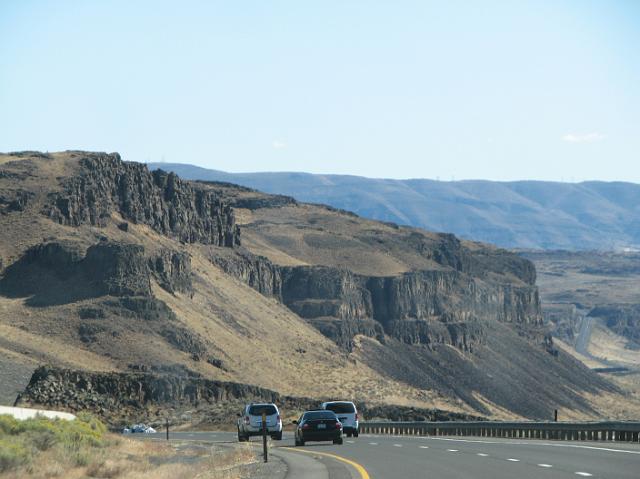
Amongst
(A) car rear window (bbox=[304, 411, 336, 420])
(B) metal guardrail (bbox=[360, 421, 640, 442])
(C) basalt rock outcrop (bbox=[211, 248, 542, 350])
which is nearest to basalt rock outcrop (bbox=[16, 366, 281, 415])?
(B) metal guardrail (bbox=[360, 421, 640, 442])

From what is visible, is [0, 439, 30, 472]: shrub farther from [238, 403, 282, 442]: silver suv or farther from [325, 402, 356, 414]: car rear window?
[325, 402, 356, 414]: car rear window

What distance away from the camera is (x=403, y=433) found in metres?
69.6

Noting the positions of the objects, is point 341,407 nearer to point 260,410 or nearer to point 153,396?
point 260,410

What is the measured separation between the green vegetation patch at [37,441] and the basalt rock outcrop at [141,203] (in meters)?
104

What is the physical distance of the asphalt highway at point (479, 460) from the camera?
2939 cm

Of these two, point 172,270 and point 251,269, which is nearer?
point 172,270

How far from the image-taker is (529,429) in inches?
2082

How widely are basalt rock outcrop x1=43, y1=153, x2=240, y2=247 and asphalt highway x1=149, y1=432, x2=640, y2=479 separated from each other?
104077mm

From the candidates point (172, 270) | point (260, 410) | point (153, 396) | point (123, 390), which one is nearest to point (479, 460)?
point (260, 410)

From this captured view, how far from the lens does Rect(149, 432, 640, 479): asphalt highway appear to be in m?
29.4

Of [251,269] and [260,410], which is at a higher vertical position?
[260,410]

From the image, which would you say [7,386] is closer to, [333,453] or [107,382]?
[107,382]

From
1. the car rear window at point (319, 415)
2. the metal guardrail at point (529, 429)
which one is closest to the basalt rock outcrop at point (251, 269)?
the metal guardrail at point (529, 429)

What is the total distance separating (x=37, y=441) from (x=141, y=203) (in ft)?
413
